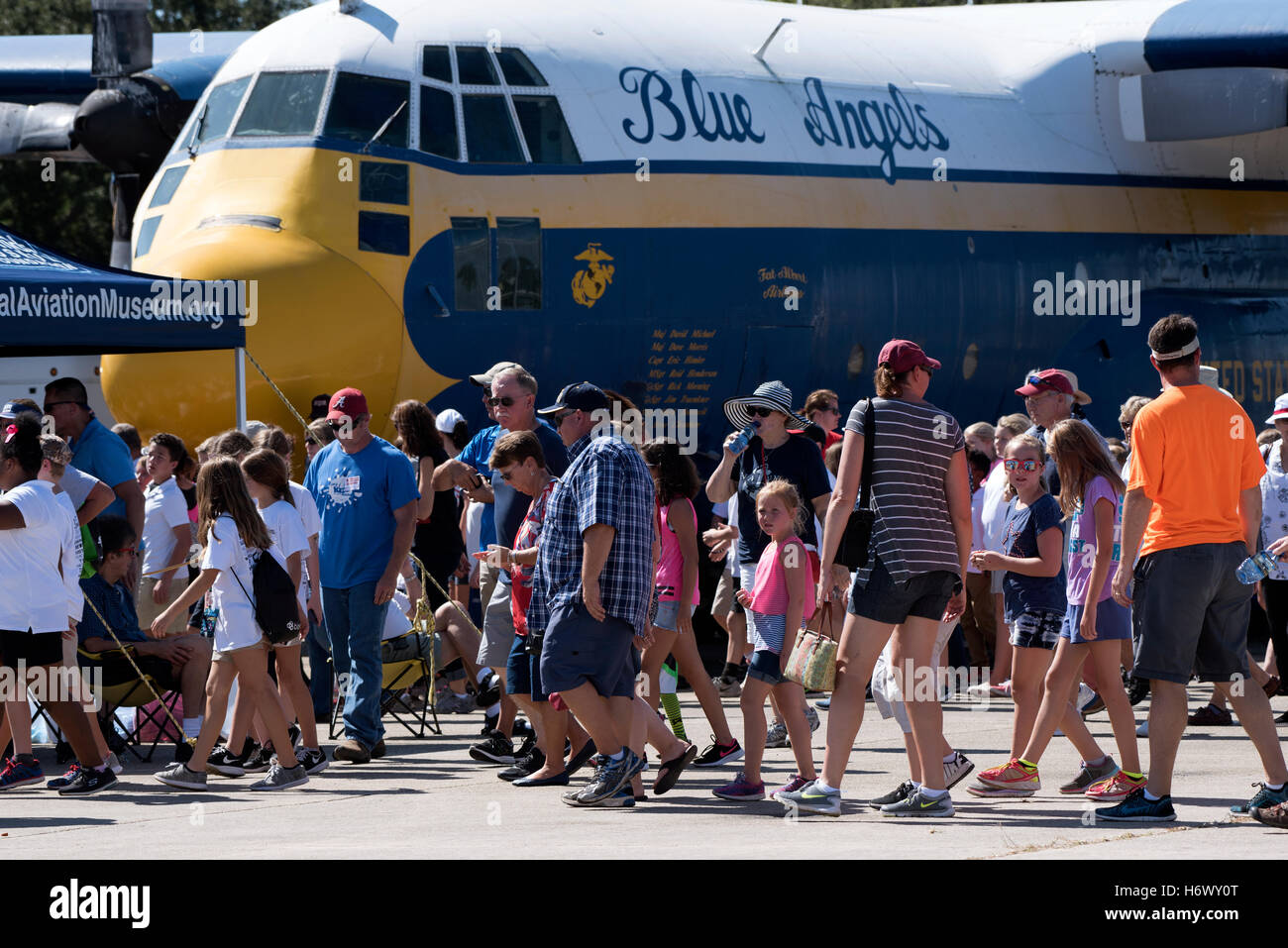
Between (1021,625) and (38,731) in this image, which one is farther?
(38,731)

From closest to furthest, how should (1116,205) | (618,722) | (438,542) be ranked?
(618,722) < (438,542) < (1116,205)

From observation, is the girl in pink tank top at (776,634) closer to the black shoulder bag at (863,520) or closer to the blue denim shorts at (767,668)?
the blue denim shorts at (767,668)

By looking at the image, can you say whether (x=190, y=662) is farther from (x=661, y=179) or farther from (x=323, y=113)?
(x=661, y=179)

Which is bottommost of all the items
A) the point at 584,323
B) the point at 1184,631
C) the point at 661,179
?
the point at 1184,631

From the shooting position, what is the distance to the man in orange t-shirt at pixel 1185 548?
7020 mm

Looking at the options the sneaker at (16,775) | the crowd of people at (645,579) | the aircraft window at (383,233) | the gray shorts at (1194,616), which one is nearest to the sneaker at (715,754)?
the crowd of people at (645,579)

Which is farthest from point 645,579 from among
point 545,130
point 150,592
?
point 545,130

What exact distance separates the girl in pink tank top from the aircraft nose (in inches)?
188

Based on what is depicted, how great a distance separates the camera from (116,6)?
15.4 meters

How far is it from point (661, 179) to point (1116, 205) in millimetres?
5314

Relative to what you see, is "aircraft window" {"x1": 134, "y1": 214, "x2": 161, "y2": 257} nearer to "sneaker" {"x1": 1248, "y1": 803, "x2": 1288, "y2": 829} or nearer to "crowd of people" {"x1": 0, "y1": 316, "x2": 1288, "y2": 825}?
"crowd of people" {"x1": 0, "y1": 316, "x2": 1288, "y2": 825}

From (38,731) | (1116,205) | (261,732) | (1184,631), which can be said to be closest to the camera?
(1184,631)

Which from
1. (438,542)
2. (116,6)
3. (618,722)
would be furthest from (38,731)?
(116,6)

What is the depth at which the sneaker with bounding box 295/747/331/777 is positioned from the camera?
891 cm
